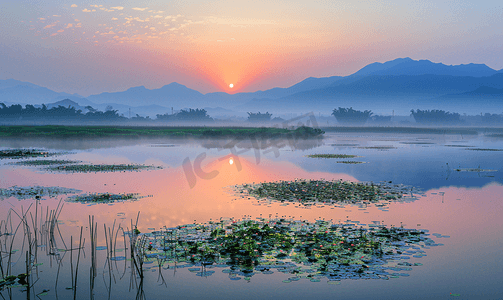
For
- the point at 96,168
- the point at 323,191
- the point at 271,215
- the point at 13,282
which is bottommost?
the point at 13,282

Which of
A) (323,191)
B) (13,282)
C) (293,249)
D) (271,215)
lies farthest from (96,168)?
(293,249)

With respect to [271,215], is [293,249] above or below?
below

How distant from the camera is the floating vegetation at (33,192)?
25706 millimetres

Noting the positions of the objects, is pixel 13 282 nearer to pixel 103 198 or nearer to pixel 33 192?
→ pixel 103 198

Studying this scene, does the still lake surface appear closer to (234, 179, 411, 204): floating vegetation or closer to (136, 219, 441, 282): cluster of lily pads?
(136, 219, 441, 282): cluster of lily pads

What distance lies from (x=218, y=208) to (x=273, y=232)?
654cm

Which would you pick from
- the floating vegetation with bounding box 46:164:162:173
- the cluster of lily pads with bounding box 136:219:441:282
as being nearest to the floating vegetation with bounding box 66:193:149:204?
the cluster of lily pads with bounding box 136:219:441:282

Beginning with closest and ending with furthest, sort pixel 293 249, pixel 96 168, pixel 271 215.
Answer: pixel 293 249, pixel 271 215, pixel 96 168

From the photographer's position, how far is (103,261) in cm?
1410

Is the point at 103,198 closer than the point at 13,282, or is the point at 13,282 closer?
the point at 13,282

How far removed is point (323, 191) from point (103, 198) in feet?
46.8

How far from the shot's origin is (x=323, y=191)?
92.2 feet

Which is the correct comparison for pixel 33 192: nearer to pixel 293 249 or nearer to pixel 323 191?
pixel 323 191

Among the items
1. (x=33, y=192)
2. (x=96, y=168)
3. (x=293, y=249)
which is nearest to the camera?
(x=293, y=249)
